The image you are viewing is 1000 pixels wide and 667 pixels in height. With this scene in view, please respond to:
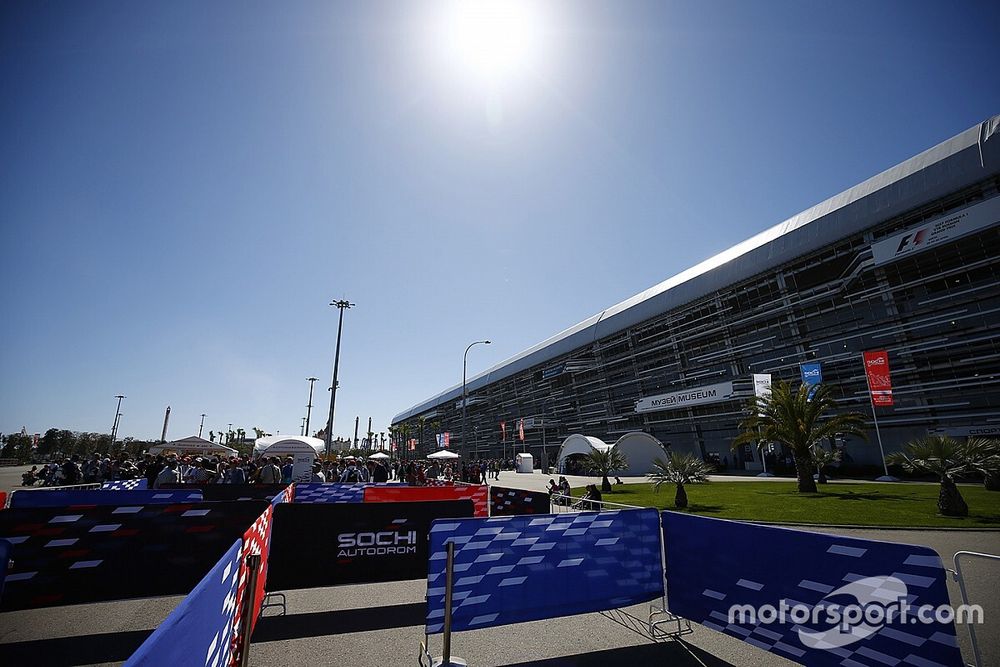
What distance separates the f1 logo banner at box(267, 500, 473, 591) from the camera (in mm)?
6559

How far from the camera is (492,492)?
1223cm

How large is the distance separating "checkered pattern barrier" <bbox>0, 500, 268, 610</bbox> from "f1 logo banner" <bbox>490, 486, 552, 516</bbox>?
6544mm

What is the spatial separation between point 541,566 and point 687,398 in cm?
4230

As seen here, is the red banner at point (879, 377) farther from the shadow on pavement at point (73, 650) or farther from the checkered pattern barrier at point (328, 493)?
the shadow on pavement at point (73, 650)

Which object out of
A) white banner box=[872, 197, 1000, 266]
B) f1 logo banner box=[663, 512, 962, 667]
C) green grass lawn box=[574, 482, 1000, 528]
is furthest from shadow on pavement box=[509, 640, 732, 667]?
white banner box=[872, 197, 1000, 266]

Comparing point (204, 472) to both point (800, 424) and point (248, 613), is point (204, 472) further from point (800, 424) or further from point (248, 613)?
point (800, 424)

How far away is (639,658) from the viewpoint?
4.64m

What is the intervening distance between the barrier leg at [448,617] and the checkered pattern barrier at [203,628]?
1903 millimetres

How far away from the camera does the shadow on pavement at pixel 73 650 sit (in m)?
4.68

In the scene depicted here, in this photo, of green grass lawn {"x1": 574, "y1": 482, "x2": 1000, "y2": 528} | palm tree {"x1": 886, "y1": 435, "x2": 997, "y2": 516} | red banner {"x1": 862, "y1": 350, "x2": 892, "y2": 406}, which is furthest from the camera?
red banner {"x1": 862, "y1": 350, "x2": 892, "y2": 406}

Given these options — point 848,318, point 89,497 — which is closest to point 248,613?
point 89,497

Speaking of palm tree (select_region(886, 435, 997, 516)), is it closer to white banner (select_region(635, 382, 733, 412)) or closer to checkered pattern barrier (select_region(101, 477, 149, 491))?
checkered pattern barrier (select_region(101, 477, 149, 491))

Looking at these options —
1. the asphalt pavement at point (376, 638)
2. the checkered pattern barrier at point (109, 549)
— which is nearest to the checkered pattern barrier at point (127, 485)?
the asphalt pavement at point (376, 638)

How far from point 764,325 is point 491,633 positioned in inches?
1687
